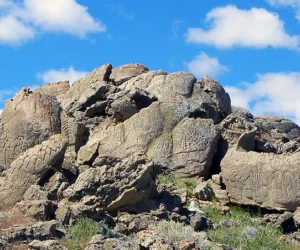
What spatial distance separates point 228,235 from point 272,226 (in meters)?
2.51

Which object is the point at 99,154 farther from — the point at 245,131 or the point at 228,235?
the point at 228,235

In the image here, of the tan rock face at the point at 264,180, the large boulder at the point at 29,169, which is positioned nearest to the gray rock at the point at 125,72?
the tan rock face at the point at 264,180

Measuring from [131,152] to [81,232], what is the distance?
23.4 ft

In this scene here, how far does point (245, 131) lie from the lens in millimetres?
23562

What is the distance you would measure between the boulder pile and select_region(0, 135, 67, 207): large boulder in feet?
0.08

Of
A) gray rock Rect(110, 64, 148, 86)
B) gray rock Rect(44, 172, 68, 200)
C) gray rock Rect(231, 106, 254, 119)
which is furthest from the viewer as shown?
gray rock Rect(231, 106, 254, 119)

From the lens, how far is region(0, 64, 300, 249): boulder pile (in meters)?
17.2

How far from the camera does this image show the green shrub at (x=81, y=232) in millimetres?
13891

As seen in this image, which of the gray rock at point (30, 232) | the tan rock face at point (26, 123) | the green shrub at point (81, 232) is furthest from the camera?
the tan rock face at point (26, 123)

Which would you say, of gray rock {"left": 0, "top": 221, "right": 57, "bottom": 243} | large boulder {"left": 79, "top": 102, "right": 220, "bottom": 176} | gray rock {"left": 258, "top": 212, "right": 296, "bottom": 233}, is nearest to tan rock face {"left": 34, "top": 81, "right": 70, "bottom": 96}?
large boulder {"left": 79, "top": 102, "right": 220, "bottom": 176}

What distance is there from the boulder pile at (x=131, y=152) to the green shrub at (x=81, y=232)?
11.4 inches

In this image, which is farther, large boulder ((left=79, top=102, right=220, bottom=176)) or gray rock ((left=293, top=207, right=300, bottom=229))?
large boulder ((left=79, top=102, right=220, bottom=176))

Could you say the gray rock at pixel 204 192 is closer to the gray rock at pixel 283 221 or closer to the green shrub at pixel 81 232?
the gray rock at pixel 283 221

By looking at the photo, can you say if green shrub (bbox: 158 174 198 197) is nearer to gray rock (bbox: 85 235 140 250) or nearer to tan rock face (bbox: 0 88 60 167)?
tan rock face (bbox: 0 88 60 167)
